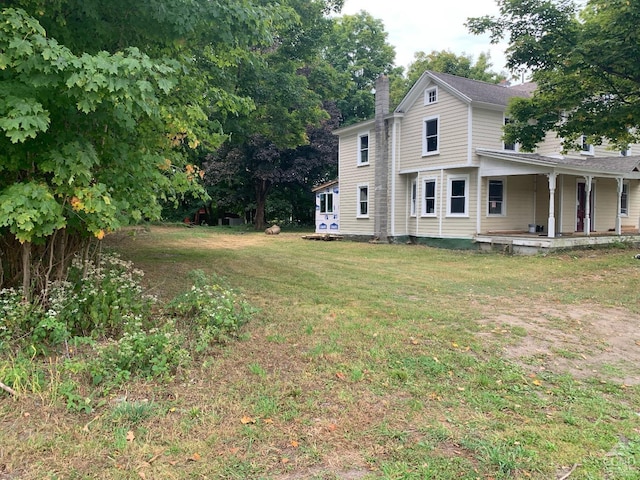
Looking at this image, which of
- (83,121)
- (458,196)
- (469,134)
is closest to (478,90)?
(469,134)

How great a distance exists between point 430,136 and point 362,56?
23.1m

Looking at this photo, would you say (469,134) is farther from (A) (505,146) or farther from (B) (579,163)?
(B) (579,163)

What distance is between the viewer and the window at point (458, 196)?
667 inches

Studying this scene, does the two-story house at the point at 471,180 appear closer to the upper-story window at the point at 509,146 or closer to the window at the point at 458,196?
the window at the point at 458,196

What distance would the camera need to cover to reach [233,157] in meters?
28.1

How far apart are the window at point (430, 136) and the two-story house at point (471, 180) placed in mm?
40

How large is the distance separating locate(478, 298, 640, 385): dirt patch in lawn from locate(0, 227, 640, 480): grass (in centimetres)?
8

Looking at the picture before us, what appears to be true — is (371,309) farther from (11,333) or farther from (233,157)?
(233,157)

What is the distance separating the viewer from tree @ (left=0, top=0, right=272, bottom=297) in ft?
12.0

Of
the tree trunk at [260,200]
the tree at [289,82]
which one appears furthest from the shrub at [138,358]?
the tree trunk at [260,200]

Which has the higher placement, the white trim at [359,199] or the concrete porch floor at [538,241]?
the white trim at [359,199]

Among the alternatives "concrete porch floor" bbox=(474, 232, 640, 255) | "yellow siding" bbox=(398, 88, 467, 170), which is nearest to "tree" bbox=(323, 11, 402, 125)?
"yellow siding" bbox=(398, 88, 467, 170)

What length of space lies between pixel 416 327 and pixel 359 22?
3807 centimetres

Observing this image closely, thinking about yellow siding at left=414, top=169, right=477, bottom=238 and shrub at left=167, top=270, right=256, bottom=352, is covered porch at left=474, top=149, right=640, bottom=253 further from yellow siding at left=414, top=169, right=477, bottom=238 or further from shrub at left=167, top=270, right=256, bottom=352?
shrub at left=167, top=270, right=256, bottom=352
